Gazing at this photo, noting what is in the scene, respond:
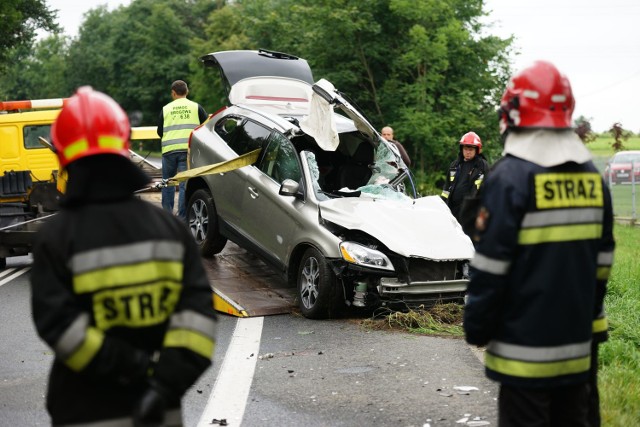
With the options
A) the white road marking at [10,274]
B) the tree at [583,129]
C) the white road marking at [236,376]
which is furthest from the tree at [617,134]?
the white road marking at [236,376]

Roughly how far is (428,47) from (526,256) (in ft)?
68.3

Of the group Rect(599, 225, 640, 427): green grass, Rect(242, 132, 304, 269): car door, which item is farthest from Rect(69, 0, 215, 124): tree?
Rect(599, 225, 640, 427): green grass

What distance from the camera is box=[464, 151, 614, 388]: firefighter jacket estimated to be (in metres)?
3.68

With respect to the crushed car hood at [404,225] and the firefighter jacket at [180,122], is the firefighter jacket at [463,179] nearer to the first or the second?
the crushed car hood at [404,225]

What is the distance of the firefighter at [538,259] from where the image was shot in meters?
3.69

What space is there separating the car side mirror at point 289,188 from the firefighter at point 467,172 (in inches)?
120

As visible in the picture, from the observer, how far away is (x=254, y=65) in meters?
12.6

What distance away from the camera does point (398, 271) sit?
933 cm

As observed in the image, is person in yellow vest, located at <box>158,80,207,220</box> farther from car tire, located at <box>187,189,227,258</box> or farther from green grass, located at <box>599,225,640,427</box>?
green grass, located at <box>599,225,640,427</box>

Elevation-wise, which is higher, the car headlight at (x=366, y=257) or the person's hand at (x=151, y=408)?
the person's hand at (x=151, y=408)

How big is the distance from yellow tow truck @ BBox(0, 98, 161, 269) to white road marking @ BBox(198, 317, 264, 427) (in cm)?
440

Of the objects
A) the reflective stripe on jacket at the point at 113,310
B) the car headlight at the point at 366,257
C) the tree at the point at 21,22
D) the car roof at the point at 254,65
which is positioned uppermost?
the tree at the point at 21,22

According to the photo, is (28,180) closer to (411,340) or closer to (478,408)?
(411,340)

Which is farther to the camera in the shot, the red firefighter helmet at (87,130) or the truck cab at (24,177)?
the truck cab at (24,177)
